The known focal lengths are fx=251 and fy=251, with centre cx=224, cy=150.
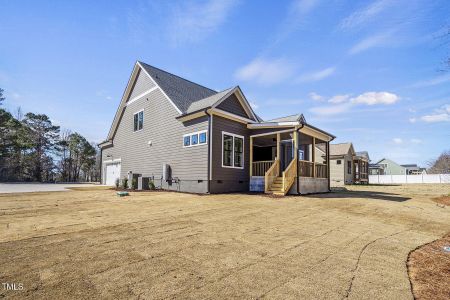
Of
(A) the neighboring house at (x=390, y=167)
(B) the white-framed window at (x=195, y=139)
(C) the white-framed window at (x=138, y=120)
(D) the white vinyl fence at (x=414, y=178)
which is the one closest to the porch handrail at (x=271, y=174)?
(B) the white-framed window at (x=195, y=139)

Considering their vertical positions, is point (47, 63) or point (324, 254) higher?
point (47, 63)

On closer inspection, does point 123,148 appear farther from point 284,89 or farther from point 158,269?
point 158,269

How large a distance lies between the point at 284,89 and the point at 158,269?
50.6 feet

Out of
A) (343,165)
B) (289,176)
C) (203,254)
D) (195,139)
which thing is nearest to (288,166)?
(289,176)

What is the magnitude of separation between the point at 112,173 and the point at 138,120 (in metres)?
6.21

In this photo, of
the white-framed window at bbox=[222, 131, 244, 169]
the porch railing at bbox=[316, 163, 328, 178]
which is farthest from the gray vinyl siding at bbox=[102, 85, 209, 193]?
the porch railing at bbox=[316, 163, 328, 178]

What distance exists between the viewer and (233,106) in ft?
46.4

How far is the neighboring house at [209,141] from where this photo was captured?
496 inches

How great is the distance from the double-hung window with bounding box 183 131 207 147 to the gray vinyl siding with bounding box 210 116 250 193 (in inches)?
23.7

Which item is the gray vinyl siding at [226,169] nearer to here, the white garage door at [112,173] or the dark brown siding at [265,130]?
the dark brown siding at [265,130]

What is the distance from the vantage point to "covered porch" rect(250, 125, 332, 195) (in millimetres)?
12445

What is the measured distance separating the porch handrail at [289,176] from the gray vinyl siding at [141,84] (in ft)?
34.4

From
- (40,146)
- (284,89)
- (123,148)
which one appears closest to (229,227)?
(284,89)

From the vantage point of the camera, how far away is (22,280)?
2.92m
